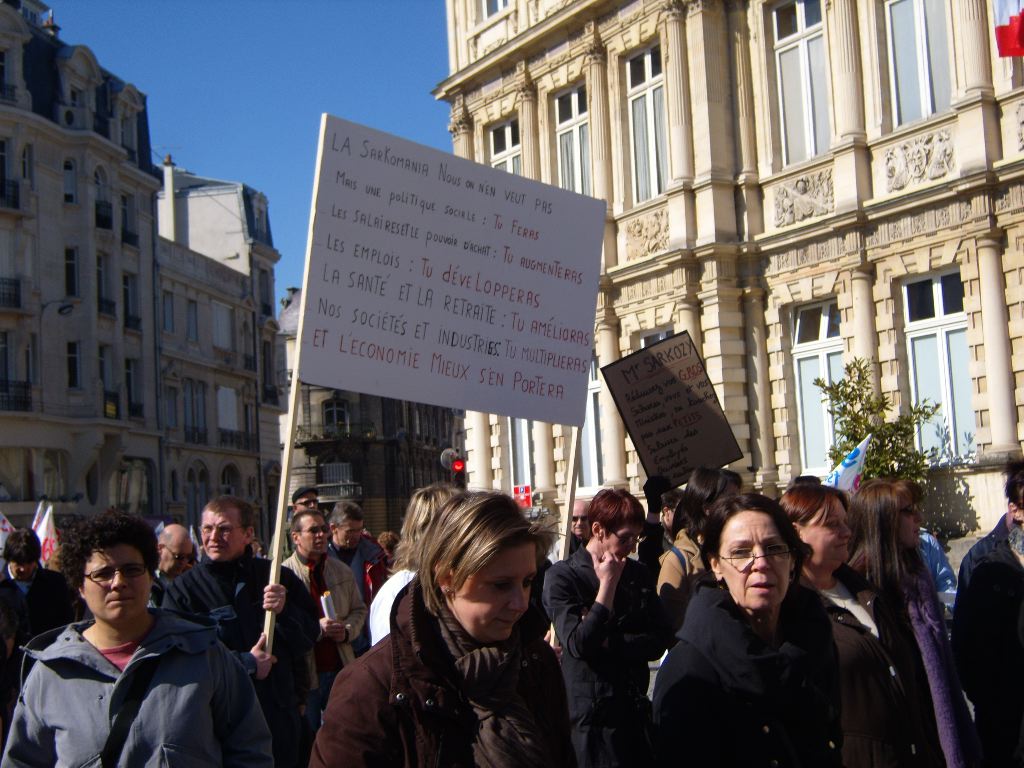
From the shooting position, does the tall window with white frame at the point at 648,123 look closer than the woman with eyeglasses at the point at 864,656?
No

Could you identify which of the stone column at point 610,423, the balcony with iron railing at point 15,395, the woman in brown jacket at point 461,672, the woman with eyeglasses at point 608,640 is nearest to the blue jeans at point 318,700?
the woman with eyeglasses at point 608,640

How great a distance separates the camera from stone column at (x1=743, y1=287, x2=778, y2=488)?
19469 mm

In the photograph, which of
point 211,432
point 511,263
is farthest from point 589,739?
point 211,432

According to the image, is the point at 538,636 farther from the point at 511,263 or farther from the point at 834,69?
the point at 834,69

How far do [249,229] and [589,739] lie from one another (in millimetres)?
52977

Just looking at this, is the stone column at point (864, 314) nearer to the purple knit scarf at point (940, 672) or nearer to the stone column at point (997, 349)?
the stone column at point (997, 349)

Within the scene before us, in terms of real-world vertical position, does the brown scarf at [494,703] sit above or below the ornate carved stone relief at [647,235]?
below

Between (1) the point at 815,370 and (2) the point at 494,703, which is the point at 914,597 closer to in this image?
(2) the point at 494,703

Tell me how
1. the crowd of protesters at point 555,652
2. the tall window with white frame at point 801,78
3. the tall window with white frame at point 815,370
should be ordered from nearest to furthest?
the crowd of protesters at point 555,652 → the tall window with white frame at point 815,370 → the tall window with white frame at point 801,78

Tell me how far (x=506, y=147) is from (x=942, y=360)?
11290 mm

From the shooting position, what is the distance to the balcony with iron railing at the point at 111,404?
41.4 meters

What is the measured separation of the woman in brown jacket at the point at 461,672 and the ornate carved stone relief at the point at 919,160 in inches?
585

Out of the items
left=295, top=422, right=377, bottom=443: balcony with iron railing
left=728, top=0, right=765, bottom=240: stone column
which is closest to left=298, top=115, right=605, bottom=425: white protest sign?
left=728, top=0, right=765, bottom=240: stone column

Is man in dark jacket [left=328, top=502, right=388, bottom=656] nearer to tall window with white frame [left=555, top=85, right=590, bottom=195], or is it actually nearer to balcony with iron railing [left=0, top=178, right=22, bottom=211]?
tall window with white frame [left=555, top=85, right=590, bottom=195]
